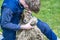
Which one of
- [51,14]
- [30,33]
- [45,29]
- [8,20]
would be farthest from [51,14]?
[8,20]

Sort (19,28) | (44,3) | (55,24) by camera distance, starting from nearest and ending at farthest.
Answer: (19,28) < (55,24) < (44,3)

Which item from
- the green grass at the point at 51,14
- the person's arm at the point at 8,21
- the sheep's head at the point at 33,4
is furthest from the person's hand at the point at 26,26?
the green grass at the point at 51,14

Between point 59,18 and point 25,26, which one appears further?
point 59,18

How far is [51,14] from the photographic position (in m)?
9.72

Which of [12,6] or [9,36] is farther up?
[12,6]

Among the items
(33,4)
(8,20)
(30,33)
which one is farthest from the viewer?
(30,33)

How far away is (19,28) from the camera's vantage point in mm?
6141

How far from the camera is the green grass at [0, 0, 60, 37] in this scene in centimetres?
893

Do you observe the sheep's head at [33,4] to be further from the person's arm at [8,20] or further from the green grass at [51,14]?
the green grass at [51,14]

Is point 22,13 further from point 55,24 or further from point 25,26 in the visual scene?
point 55,24

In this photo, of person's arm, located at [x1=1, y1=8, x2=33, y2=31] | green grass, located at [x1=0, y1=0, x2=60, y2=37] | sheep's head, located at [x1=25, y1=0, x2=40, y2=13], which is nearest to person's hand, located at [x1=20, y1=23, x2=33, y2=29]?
person's arm, located at [x1=1, y1=8, x2=33, y2=31]

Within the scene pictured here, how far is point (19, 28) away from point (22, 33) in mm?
197

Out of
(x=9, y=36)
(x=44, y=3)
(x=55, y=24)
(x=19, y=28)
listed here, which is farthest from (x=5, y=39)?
(x=44, y=3)

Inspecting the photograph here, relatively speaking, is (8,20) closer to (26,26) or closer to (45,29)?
(26,26)
